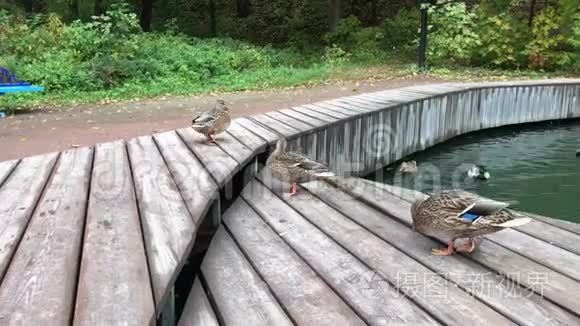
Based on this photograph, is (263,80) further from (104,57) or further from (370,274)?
(370,274)

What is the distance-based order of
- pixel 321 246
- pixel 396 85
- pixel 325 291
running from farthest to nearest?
pixel 396 85, pixel 321 246, pixel 325 291

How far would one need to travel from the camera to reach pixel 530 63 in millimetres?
15125

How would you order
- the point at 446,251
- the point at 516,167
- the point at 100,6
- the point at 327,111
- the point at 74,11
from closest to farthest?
the point at 446,251 → the point at 327,111 → the point at 516,167 → the point at 100,6 → the point at 74,11

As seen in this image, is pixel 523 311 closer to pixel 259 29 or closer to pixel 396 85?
pixel 396 85

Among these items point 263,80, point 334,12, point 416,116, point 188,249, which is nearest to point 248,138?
point 188,249

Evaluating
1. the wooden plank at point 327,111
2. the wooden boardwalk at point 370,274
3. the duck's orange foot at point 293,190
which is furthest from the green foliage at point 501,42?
the wooden boardwalk at point 370,274

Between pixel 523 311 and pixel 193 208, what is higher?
pixel 193 208

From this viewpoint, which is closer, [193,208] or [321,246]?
[193,208]

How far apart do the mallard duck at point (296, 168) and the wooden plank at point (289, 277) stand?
0.53m

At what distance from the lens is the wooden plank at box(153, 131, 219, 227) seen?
315cm

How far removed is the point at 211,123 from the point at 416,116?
5.23 m

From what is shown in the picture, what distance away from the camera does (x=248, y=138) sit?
5.39 metres

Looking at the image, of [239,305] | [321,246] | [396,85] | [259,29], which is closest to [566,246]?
[321,246]

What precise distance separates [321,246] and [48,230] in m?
1.57
